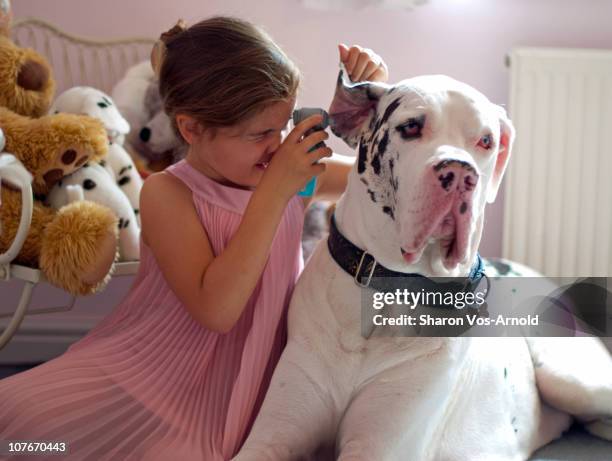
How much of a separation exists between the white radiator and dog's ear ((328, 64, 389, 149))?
4.72 feet

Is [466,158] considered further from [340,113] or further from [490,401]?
[490,401]

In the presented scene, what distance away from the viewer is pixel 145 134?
225 centimetres

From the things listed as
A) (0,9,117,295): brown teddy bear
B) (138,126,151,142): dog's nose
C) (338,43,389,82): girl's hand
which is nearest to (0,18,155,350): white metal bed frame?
(138,126,151,142): dog's nose

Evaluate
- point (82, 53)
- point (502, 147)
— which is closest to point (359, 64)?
point (502, 147)

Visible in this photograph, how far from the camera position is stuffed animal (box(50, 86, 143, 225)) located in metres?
2.04

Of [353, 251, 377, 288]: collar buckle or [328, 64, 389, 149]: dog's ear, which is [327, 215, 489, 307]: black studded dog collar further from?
[328, 64, 389, 149]: dog's ear

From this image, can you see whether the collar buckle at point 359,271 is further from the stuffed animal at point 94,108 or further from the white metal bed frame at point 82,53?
the white metal bed frame at point 82,53

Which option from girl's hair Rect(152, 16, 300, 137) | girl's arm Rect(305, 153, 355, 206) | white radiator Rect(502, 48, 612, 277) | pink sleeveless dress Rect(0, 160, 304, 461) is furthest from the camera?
white radiator Rect(502, 48, 612, 277)

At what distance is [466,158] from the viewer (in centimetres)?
92

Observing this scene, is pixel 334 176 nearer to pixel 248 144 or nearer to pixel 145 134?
pixel 248 144

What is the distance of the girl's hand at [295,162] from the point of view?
1.12 meters

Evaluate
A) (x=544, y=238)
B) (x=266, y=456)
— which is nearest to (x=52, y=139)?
(x=266, y=456)

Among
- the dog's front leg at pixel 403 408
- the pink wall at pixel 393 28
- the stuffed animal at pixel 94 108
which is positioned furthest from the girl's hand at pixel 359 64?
the pink wall at pixel 393 28

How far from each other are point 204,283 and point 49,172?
33.1 inches
